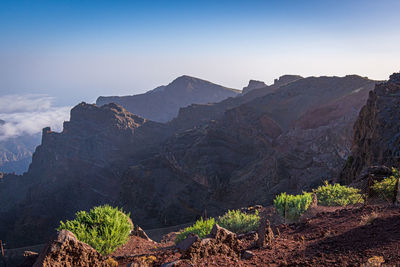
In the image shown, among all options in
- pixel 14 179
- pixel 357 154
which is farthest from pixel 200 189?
pixel 14 179

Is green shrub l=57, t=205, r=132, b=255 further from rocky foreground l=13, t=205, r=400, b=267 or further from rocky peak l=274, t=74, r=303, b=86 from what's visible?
rocky peak l=274, t=74, r=303, b=86

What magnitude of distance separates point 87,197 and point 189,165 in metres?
31.6

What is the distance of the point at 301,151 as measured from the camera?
38844mm

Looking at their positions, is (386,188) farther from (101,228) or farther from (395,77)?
(395,77)

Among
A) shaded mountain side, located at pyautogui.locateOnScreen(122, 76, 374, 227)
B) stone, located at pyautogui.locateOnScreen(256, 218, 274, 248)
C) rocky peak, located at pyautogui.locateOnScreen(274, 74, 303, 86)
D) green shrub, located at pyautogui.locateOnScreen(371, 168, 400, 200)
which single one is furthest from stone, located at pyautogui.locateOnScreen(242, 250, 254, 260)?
rocky peak, located at pyautogui.locateOnScreen(274, 74, 303, 86)

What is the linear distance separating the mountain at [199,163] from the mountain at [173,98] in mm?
100355

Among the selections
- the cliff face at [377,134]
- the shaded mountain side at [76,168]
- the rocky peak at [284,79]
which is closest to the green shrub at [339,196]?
the cliff face at [377,134]

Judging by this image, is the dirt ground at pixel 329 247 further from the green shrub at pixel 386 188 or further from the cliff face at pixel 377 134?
the cliff face at pixel 377 134

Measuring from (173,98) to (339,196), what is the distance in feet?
600

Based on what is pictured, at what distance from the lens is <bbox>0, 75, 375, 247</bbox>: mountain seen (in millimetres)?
38188

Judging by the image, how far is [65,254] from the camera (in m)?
3.81

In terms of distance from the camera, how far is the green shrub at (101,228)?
6.12m

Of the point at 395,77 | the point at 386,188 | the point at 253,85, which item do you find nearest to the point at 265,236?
the point at 386,188

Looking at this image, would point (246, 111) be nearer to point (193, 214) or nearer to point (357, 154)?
point (193, 214)
